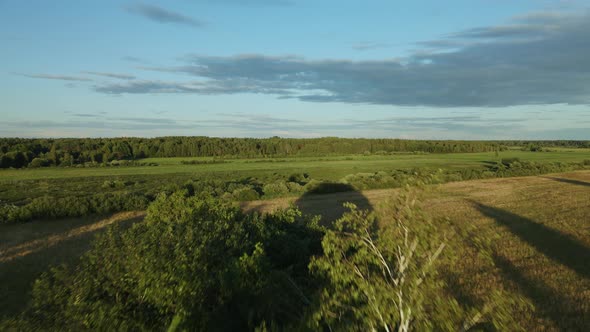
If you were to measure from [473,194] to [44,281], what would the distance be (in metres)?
34.6

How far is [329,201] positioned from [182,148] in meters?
54.9

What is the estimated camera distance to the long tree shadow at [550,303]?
8.72 metres

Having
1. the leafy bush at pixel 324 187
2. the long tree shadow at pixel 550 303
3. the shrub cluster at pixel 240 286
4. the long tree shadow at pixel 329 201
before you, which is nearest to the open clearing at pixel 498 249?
the long tree shadow at pixel 550 303

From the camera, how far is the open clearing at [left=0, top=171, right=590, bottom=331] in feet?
28.3

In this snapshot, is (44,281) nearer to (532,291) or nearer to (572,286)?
(532,291)

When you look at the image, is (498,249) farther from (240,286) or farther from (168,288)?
Answer: (168,288)

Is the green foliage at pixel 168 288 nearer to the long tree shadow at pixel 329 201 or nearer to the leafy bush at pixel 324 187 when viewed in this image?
the long tree shadow at pixel 329 201

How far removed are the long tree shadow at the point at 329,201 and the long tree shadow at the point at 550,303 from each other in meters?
9.63

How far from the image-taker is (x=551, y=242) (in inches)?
647

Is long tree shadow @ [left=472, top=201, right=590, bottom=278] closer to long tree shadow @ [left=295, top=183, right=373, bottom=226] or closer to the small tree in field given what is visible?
long tree shadow @ [left=295, top=183, right=373, bottom=226]

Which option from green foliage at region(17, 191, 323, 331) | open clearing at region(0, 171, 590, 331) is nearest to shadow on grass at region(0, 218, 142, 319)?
open clearing at region(0, 171, 590, 331)

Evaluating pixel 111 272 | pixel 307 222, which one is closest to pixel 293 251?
pixel 307 222

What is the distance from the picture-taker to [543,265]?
43.4 ft

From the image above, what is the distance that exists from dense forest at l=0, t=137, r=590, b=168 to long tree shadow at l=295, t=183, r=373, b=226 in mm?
38249
